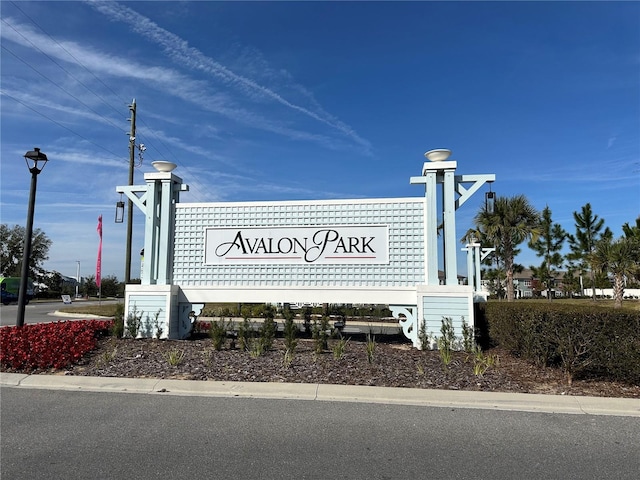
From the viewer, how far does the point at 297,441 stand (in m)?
4.40

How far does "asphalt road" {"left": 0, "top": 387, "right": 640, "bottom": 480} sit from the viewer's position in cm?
373

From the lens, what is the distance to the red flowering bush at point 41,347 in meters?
7.45

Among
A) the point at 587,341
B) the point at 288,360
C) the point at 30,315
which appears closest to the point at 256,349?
the point at 288,360

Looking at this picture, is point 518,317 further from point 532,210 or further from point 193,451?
point 532,210

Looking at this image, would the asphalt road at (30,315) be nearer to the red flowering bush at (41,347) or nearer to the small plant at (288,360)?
the red flowering bush at (41,347)

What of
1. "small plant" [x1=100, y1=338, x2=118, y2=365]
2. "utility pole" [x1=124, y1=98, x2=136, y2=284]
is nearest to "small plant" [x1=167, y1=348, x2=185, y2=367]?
"small plant" [x1=100, y1=338, x2=118, y2=365]

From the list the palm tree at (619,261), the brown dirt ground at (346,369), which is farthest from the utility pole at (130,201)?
the palm tree at (619,261)

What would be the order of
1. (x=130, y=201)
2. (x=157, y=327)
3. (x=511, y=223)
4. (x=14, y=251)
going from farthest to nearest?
(x=14, y=251), (x=511, y=223), (x=130, y=201), (x=157, y=327)

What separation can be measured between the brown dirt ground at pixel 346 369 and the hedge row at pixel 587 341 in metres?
0.19

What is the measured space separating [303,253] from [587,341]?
19.8 feet

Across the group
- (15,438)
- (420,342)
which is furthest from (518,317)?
(15,438)

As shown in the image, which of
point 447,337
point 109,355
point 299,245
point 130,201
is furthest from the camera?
point 130,201

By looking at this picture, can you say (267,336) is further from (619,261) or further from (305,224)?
(619,261)

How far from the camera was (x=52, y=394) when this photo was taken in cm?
623
